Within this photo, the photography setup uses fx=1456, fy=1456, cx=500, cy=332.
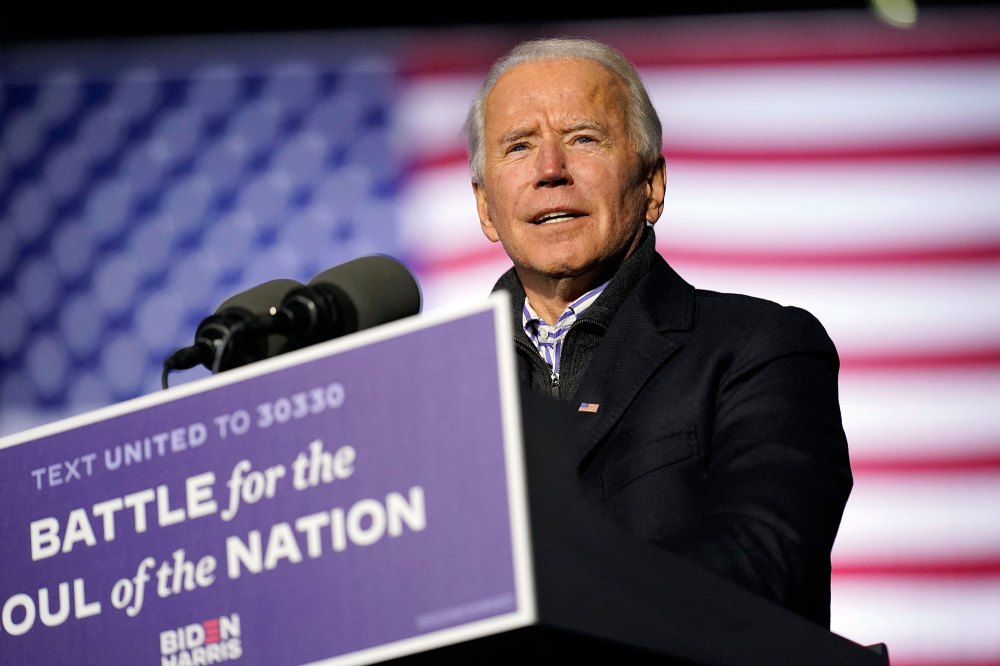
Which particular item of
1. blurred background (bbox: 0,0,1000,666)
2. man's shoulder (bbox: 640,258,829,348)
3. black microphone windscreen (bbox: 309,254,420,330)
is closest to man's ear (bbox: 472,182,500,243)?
man's shoulder (bbox: 640,258,829,348)

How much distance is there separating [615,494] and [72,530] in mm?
659

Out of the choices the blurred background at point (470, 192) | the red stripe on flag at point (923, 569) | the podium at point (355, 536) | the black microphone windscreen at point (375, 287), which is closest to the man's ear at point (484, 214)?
the black microphone windscreen at point (375, 287)

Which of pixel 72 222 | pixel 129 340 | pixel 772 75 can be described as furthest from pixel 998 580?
pixel 72 222

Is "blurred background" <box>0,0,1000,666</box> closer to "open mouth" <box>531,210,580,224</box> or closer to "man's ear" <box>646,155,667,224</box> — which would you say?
"man's ear" <box>646,155,667,224</box>

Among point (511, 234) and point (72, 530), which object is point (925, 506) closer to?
point (511, 234)

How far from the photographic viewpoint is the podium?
971 mm

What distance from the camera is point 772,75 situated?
3863 mm

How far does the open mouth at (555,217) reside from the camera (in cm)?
204

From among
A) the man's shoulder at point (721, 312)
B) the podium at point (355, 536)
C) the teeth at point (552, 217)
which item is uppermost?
the teeth at point (552, 217)

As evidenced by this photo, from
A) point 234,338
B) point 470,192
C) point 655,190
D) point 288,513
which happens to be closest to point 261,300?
point 234,338

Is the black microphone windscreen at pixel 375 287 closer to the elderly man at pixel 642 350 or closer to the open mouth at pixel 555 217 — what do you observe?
the elderly man at pixel 642 350

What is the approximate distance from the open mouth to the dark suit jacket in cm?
16

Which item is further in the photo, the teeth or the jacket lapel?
the teeth

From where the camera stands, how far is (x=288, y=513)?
1070mm
